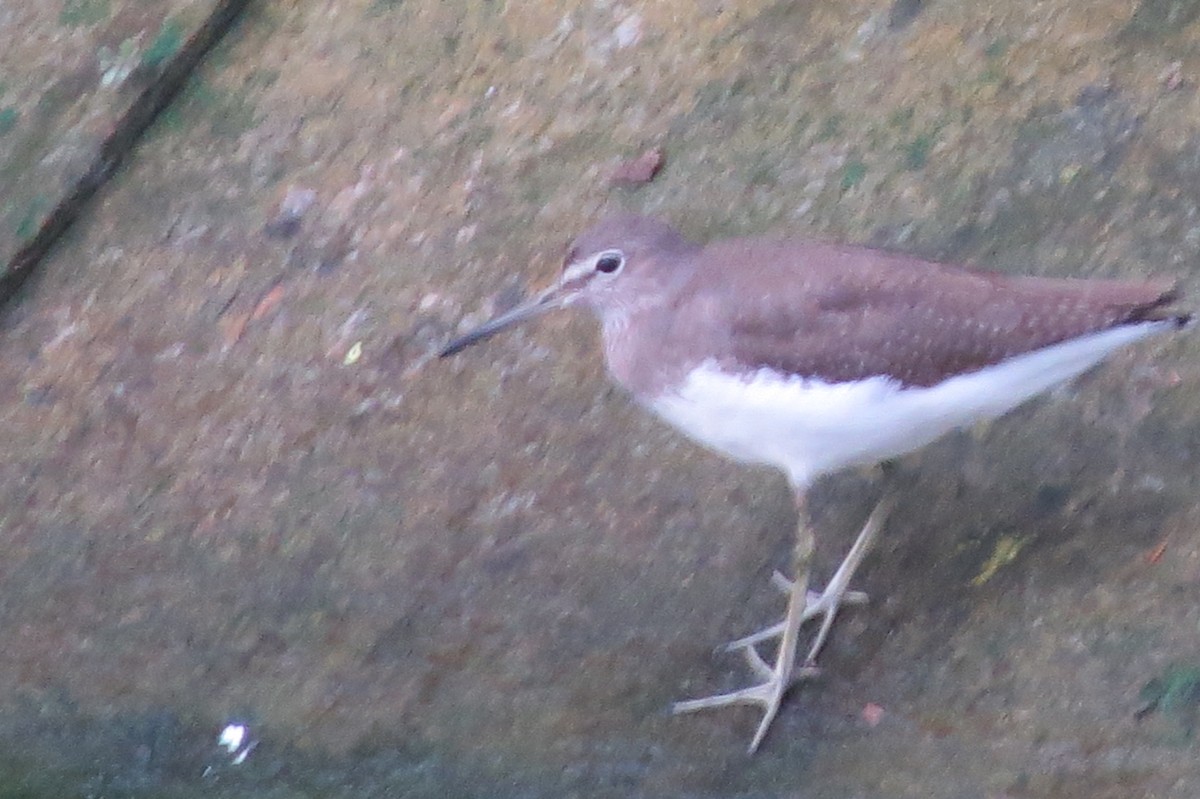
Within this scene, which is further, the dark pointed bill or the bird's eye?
the dark pointed bill

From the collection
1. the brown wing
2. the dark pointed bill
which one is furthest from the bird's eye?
the brown wing

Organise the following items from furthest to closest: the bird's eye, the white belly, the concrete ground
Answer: the bird's eye < the concrete ground < the white belly

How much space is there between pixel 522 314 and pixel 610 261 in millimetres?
267

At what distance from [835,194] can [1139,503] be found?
1259 mm

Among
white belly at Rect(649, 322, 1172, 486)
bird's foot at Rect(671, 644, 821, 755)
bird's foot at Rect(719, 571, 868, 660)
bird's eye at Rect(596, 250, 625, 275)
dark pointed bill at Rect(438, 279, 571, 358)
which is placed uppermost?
bird's eye at Rect(596, 250, 625, 275)

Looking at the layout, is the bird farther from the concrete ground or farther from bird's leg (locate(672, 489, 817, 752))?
the concrete ground

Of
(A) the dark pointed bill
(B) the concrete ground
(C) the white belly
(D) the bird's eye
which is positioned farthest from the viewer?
(A) the dark pointed bill

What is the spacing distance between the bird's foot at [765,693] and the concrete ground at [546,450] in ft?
0.13

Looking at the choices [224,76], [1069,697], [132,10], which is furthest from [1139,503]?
[132,10]

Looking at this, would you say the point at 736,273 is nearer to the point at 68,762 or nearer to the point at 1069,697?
the point at 1069,697

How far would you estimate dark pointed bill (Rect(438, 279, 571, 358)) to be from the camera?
299cm

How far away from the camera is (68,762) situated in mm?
2945

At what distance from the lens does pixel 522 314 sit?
3.04m

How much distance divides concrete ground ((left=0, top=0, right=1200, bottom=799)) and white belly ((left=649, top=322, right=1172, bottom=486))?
15.7 inches
